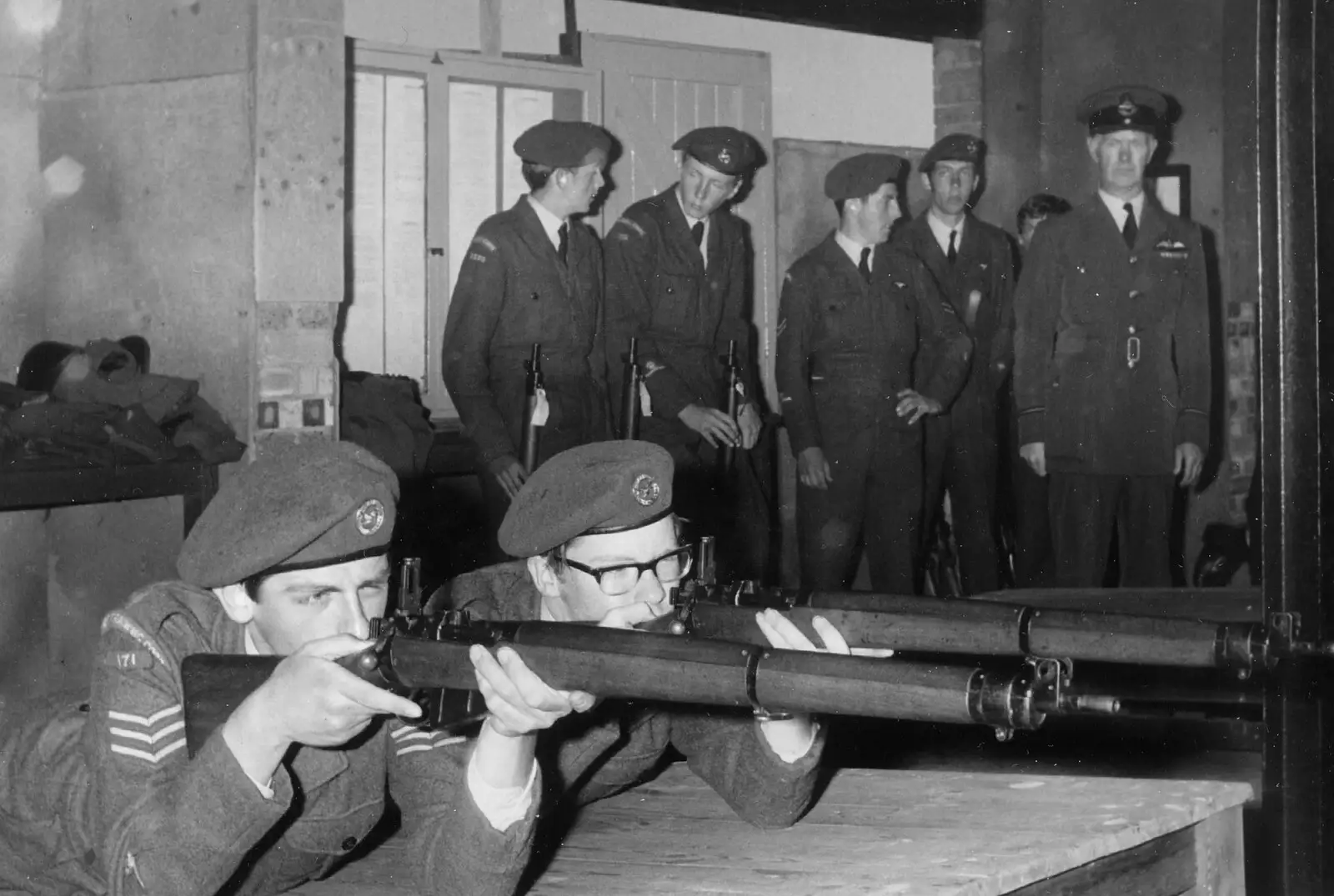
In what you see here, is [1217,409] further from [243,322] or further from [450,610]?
[450,610]

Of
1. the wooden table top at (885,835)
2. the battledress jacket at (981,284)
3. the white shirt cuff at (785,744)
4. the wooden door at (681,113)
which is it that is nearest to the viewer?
the wooden table top at (885,835)

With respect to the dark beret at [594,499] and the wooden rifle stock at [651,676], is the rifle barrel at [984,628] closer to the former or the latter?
the dark beret at [594,499]

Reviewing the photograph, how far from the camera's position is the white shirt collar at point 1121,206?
20.6 ft

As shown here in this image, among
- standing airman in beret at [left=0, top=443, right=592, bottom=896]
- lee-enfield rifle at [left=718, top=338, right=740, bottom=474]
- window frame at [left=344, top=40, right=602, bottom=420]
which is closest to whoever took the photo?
standing airman in beret at [left=0, top=443, right=592, bottom=896]

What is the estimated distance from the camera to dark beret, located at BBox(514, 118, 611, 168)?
648 cm

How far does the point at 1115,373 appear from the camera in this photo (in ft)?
20.4

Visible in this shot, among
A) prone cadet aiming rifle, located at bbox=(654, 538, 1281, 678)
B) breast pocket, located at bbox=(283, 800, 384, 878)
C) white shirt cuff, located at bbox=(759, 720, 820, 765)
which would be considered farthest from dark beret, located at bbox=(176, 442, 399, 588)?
white shirt cuff, located at bbox=(759, 720, 820, 765)

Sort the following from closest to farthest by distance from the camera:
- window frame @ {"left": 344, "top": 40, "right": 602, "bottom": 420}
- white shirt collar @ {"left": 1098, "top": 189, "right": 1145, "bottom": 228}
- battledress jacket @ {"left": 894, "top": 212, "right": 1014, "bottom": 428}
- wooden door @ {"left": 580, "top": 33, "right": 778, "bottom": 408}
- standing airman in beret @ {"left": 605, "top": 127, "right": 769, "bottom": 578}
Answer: white shirt collar @ {"left": 1098, "top": 189, "right": 1145, "bottom": 228}, standing airman in beret @ {"left": 605, "top": 127, "right": 769, "bottom": 578}, window frame @ {"left": 344, "top": 40, "right": 602, "bottom": 420}, battledress jacket @ {"left": 894, "top": 212, "right": 1014, "bottom": 428}, wooden door @ {"left": 580, "top": 33, "right": 778, "bottom": 408}

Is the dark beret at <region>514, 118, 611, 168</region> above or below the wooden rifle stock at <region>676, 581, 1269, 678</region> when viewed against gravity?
above

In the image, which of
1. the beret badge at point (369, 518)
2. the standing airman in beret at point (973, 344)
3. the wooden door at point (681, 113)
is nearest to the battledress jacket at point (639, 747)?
the beret badge at point (369, 518)

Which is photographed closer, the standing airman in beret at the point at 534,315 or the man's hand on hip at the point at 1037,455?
the standing airman in beret at the point at 534,315

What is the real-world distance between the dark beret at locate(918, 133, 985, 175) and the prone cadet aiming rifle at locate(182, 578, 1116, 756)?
6090mm

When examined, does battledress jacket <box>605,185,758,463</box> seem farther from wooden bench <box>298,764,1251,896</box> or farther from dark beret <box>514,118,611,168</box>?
wooden bench <box>298,764,1251,896</box>

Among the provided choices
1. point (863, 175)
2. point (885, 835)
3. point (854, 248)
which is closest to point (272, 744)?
point (885, 835)
